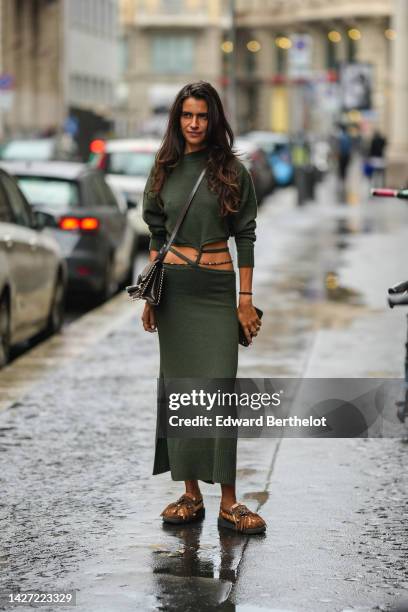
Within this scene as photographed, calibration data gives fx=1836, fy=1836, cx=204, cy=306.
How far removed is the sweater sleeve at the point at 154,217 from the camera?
7238mm

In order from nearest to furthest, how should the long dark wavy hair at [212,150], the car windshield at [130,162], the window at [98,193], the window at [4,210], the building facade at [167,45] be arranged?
the long dark wavy hair at [212,150], the window at [4,210], the window at [98,193], the car windshield at [130,162], the building facade at [167,45]

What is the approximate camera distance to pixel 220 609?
6.02 m

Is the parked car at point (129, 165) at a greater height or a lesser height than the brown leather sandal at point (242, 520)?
lesser

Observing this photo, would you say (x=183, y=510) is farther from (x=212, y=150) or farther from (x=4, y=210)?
(x=4, y=210)

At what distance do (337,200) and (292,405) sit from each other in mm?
35959

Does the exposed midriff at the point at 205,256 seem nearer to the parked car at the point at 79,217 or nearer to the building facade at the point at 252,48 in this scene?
the parked car at the point at 79,217

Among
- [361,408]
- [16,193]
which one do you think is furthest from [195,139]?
[16,193]

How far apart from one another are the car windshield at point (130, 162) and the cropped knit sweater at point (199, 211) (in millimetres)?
18869

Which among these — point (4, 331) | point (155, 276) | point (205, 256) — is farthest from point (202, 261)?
point (4, 331)

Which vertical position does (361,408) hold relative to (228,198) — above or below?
Answer: below

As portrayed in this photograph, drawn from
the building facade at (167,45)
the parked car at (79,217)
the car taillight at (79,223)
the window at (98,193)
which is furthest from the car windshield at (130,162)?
the building facade at (167,45)

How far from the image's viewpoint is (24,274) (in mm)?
13289

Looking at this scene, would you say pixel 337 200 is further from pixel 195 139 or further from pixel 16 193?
pixel 195 139

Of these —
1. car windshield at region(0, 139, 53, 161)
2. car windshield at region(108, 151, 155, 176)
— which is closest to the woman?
car windshield at region(108, 151, 155, 176)
